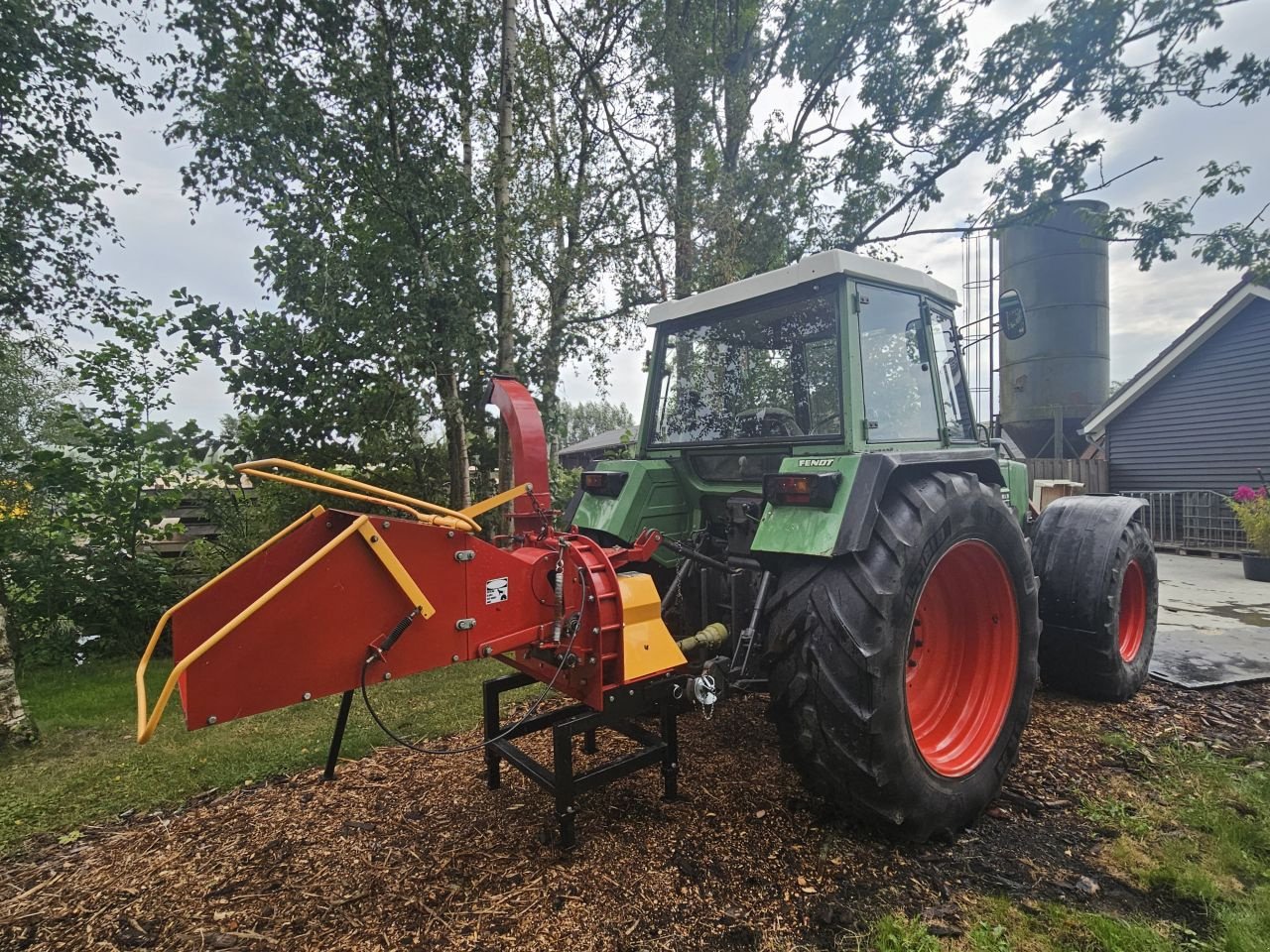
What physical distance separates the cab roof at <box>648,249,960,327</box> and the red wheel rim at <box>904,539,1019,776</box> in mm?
1178

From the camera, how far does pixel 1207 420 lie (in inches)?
413

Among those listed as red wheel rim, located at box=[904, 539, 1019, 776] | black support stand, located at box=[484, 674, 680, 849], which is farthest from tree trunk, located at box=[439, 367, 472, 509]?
red wheel rim, located at box=[904, 539, 1019, 776]

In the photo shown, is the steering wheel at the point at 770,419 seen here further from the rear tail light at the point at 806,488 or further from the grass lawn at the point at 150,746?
the grass lawn at the point at 150,746

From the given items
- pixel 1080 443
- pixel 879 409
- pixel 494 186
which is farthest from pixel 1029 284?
pixel 879 409

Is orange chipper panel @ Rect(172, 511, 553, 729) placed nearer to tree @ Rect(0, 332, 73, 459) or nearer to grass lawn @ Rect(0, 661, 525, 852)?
grass lawn @ Rect(0, 661, 525, 852)

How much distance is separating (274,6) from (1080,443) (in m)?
16.0

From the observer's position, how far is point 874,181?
762cm

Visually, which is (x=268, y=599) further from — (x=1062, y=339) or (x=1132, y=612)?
(x=1062, y=339)

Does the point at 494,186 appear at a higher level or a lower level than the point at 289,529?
higher

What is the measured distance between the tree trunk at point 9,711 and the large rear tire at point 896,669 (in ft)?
12.7

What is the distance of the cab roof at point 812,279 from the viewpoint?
8.23 feet

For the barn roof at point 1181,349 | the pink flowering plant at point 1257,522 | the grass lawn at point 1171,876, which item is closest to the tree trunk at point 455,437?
the grass lawn at point 1171,876

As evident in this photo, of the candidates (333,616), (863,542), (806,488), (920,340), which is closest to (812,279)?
(920,340)

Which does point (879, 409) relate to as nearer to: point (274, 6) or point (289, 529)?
point (289, 529)
